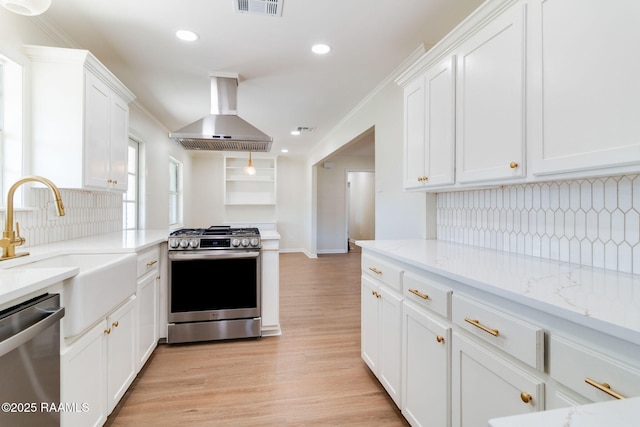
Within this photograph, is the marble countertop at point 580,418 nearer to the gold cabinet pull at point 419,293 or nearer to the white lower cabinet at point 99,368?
the gold cabinet pull at point 419,293

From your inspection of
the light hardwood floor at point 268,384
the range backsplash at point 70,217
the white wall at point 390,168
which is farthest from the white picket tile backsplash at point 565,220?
the range backsplash at point 70,217

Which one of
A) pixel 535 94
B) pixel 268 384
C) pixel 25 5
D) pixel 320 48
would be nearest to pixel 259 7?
pixel 320 48

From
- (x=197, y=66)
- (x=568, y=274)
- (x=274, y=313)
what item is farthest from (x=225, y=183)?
(x=568, y=274)

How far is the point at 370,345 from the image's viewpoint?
212 centimetres

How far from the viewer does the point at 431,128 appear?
203 centimetres

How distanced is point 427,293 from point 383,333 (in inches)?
24.3

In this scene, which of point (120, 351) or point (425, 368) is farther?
point (120, 351)

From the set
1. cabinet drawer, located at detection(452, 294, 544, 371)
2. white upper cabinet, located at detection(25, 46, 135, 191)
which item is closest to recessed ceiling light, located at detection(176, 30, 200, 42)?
white upper cabinet, located at detection(25, 46, 135, 191)

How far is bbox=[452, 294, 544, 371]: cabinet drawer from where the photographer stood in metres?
0.89

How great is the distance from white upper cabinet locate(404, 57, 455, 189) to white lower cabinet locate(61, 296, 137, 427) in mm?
2121

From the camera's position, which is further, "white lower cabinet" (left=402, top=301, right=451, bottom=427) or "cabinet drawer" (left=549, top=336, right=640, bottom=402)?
"white lower cabinet" (left=402, top=301, right=451, bottom=427)

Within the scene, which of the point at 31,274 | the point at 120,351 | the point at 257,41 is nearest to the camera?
the point at 31,274

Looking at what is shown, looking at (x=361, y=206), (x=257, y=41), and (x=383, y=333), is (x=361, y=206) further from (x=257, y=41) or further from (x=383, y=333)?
(x=383, y=333)

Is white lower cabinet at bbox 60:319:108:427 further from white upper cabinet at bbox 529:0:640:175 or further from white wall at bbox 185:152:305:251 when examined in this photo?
white wall at bbox 185:152:305:251
